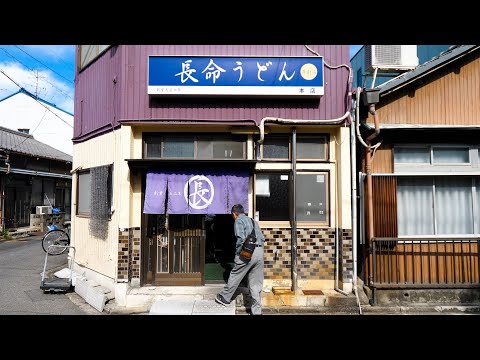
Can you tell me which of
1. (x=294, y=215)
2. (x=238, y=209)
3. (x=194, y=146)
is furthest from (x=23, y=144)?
(x=294, y=215)

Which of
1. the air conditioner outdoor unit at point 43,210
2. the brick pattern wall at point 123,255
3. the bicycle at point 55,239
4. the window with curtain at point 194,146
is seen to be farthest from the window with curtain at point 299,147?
the air conditioner outdoor unit at point 43,210

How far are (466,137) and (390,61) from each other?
104 inches

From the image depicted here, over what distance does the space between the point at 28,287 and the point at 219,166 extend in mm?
5815

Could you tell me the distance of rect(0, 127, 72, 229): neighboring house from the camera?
17.6 meters

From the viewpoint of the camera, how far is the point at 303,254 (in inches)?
292

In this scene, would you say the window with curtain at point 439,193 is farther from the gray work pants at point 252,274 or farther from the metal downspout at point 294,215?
the gray work pants at point 252,274

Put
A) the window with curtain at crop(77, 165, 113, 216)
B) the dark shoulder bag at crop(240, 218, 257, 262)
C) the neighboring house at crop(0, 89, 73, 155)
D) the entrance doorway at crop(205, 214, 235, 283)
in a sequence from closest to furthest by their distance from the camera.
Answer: the dark shoulder bag at crop(240, 218, 257, 262) < the entrance doorway at crop(205, 214, 235, 283) < the window with curtain at crop(77, 165, 113, 216) < the neighboring house at crop(0, 89, 73, 155)

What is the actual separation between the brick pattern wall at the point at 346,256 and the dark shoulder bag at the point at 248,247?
2.25m

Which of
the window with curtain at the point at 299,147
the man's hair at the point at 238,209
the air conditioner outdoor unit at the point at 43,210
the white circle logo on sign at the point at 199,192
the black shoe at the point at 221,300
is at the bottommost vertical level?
the black shoe at the point at 221,300

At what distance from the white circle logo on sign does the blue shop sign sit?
193cm

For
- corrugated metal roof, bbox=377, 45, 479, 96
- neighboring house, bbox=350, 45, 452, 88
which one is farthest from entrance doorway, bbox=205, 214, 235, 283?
neighboring house, bbox=350, 45, 452, 88

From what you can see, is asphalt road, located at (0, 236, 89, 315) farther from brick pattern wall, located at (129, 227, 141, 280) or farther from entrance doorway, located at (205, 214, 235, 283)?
entrance doorway, located at (205, 214, 235, 283)

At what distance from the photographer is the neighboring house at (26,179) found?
17.6 meters
